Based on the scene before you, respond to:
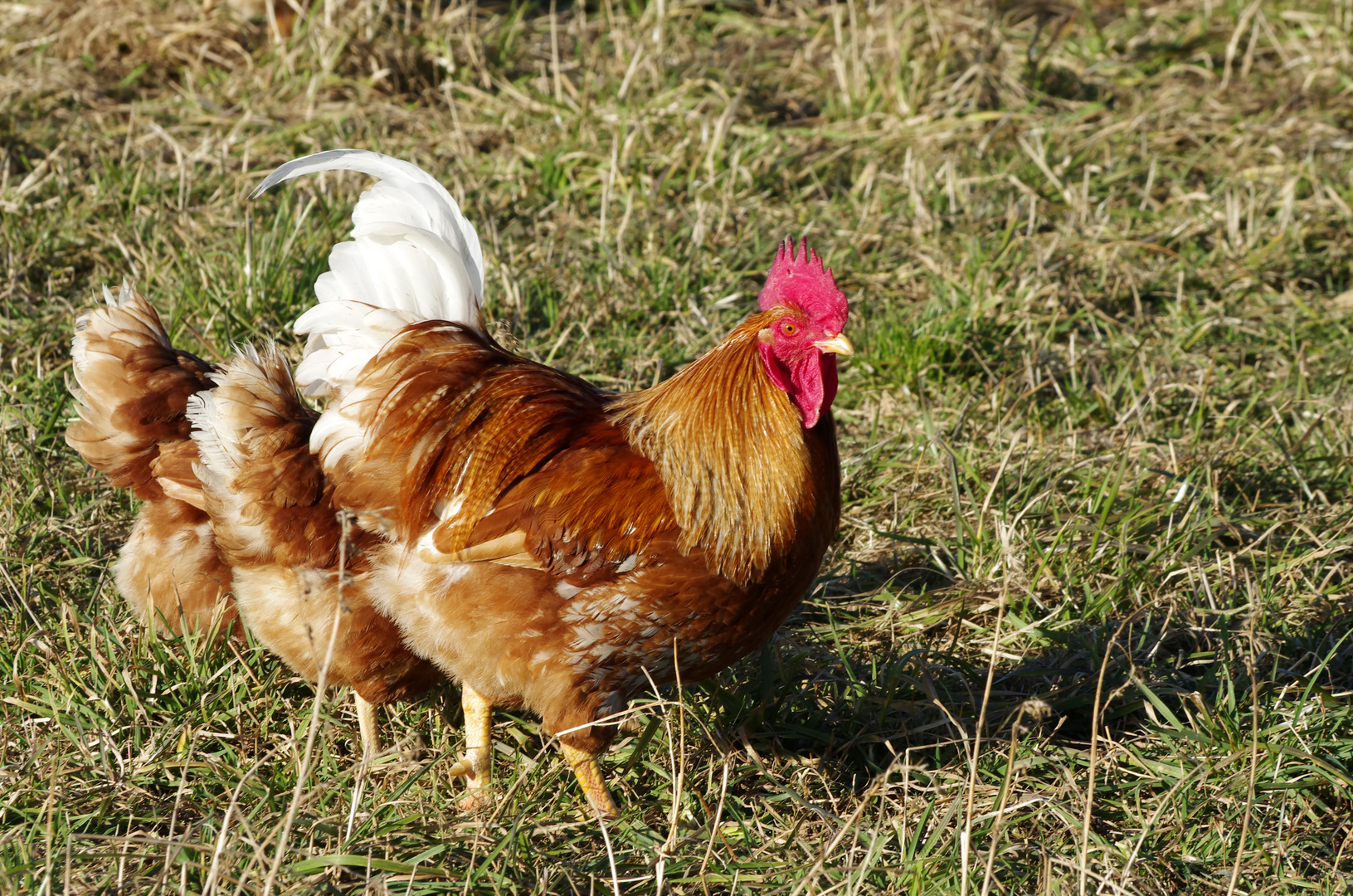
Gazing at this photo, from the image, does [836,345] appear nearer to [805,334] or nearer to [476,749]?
[805,334]

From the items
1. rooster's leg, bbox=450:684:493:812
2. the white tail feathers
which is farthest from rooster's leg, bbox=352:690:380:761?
the white tail feathers

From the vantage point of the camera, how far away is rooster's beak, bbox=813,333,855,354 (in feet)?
10.0

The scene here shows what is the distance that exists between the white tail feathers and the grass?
1.08 meters

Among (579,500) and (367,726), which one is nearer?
(579,500)

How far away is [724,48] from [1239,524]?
4472mm

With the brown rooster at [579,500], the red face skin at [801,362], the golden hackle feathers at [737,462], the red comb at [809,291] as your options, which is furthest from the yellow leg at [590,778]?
the red comb at [809,291]

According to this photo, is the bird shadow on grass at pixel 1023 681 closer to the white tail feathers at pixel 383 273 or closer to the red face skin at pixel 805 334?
the red face skin at pixel 805 334

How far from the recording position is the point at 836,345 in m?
3.09

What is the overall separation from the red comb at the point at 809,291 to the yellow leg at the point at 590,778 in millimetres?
1371

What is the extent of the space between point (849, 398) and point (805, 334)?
2.11 meters

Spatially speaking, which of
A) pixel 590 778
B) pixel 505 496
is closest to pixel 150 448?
pixel 505 496

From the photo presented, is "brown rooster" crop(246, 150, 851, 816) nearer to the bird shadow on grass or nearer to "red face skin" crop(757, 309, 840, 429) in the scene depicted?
"red face skin" crop(757, 309, 840, 429)

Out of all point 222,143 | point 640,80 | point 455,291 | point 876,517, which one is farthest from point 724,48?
point 455,291

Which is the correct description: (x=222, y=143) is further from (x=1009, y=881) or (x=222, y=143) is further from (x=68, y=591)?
(x=1009, y=881)
